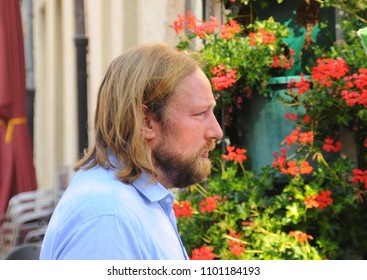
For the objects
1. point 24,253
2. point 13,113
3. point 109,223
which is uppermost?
point 109,223

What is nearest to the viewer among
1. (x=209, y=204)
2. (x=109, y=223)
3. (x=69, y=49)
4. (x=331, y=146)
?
(x=109, y=223)

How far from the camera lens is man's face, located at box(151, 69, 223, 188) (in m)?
2.00

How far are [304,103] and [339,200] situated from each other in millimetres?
397

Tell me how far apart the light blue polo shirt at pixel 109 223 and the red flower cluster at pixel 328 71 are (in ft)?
5.70

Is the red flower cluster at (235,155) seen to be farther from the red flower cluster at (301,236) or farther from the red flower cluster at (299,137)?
the red flower cluster at (301,236)

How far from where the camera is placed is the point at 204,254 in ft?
11.9

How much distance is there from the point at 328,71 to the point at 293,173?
402 millimetres

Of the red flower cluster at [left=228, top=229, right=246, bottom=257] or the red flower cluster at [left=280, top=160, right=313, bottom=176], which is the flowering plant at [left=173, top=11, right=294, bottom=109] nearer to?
the red flower cluster at [left=280, top=160, right=313, bottom=176]

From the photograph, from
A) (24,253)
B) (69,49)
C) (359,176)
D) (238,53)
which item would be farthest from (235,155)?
(69,49)

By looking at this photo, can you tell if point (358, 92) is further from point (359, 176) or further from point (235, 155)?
point (235, 155)

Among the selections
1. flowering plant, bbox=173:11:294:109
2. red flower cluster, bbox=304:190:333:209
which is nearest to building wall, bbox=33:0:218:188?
flowering plant, bbox=173:11:294:109

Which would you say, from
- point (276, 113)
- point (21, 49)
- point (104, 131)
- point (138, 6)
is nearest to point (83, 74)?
point (138, 6)

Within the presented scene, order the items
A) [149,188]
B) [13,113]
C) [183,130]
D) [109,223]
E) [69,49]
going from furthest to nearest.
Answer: [69,49]
[13,113]
[183,130]
[149,188]
[109,223]
